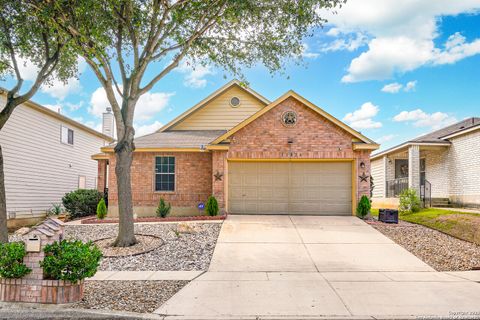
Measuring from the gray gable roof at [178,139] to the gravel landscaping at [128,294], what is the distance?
9293 millimetres

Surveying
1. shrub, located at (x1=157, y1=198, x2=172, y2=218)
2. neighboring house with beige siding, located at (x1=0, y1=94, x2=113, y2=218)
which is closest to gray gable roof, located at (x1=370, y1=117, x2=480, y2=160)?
shrub, located at (x1=157, y1=198, x2=172, y2=218)

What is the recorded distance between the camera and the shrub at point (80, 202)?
17.1 metres

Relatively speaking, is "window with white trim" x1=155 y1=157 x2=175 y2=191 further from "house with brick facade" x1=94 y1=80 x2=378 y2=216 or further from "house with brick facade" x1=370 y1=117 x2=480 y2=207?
"house with brick facade" x1=370 y1=117 x2=480 y2=207

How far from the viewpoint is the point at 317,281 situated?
7109 millimetres

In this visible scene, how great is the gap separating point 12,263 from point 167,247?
4.86 m

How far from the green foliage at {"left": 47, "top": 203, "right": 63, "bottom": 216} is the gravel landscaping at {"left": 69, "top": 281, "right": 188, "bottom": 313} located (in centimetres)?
1276

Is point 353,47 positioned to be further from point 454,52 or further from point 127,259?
point 127,259

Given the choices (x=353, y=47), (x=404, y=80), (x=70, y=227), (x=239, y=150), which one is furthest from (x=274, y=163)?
(x=404, y=80)

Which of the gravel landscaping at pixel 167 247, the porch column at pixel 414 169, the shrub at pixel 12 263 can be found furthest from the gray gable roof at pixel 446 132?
the shrub at pixel 12 263

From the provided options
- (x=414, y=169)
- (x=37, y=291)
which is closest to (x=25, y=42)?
(x=37, y=291)

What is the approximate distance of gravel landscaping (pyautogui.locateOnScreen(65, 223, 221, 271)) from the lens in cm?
846

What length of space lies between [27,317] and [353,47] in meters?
16.8

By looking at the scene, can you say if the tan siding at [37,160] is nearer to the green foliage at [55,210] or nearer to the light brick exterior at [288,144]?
the green foliage at [55,210]

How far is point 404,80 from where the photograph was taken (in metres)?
19.5
